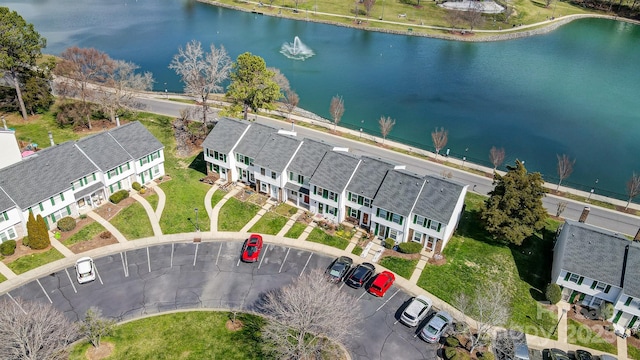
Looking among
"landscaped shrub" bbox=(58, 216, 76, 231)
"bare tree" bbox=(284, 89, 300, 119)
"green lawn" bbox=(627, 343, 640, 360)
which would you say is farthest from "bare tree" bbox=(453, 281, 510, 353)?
"bare tree" bbox=(284, 89, 300, 119)

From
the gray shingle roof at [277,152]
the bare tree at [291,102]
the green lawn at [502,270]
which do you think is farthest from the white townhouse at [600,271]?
the bare tree at [291,102]

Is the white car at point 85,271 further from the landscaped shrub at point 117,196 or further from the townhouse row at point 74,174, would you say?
the landscaped shrub at point 117,196

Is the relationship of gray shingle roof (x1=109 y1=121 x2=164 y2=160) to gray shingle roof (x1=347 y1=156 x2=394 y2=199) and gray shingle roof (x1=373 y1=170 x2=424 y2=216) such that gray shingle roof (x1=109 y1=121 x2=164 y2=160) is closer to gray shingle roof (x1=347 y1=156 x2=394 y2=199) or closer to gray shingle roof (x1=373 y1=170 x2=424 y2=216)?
gray shingle roof (x1=347 y1=156 x2=394 y2=199)

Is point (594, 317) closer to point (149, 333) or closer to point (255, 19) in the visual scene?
point (149, 333)

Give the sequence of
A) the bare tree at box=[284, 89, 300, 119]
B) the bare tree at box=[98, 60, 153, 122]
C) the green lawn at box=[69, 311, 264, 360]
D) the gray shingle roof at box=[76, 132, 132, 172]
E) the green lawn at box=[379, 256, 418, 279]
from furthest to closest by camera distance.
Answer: the bare tree at box=[284, 89, 300, 119], the bare tree at box=[98, 60, 153, 122], the gray shingle roof at box=[76, 132, 132, 172], the green lawn at box=[379, 256, 418, 279], the green lawn at box=[69, 311, 264, 360]

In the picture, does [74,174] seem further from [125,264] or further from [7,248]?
[125,264]

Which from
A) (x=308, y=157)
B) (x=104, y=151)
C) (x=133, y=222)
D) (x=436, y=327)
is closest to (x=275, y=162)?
(x=308, y=157)

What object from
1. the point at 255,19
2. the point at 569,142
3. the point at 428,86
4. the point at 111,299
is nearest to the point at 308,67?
the point at 428,86
